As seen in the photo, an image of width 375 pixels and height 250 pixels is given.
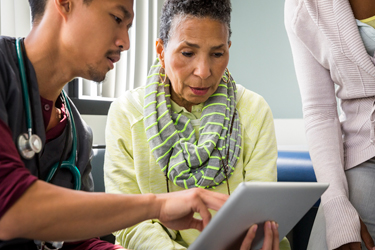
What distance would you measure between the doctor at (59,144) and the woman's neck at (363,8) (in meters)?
0.76

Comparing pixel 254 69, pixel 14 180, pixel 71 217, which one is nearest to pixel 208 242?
pixel 71 217

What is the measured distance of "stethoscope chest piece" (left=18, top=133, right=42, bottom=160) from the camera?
34.2 inches

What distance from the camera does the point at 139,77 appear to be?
10.2 ft

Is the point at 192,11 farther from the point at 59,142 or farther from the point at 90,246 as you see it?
the point at 90,246

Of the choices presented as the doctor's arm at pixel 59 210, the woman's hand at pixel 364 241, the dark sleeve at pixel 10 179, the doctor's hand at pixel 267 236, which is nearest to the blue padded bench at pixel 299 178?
the woman's hand at pixel 364 241

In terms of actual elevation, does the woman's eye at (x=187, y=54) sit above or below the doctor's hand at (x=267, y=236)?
above

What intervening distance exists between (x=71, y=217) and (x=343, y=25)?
1.03 metres

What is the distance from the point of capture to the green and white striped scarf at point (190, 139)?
134cm

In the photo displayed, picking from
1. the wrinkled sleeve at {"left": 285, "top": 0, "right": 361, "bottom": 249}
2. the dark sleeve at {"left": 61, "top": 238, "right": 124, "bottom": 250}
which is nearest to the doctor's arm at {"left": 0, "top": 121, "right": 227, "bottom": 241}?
the dark sleeve at {"left": 61, "top": 238, "right": 124, "bottom": 250}

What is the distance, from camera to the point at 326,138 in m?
1.28

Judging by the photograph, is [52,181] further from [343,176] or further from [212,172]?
[343,176]

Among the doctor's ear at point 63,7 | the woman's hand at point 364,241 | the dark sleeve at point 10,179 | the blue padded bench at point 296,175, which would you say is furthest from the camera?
the blue padded bench at point 296,175

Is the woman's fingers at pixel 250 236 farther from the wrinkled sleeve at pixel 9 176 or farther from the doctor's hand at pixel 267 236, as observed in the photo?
the wrinkled sleeve at pixel 9 176

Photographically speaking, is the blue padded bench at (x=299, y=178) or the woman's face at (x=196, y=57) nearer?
the woman's face at (x=196, y=57)
